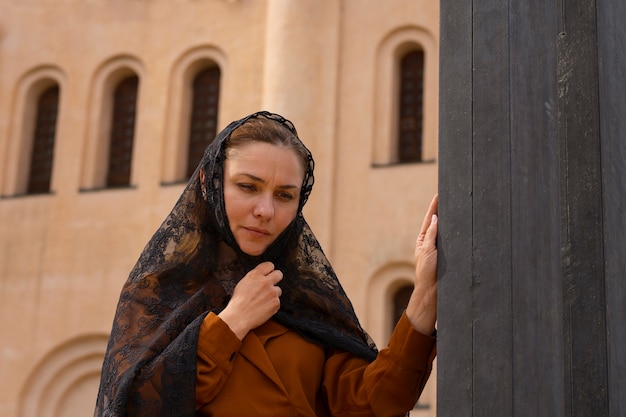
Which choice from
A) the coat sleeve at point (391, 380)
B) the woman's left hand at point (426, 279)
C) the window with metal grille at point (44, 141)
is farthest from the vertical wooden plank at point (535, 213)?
the window with metal grille at point (44, 141)

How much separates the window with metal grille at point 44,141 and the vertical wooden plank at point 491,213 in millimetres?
15154

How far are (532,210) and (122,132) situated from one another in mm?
15035

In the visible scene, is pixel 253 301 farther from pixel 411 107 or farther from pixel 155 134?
pixel 155 134

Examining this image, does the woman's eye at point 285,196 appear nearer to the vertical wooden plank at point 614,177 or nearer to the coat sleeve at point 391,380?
the coat sleeve at point 391,380

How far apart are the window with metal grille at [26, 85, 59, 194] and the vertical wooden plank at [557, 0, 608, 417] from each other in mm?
15139

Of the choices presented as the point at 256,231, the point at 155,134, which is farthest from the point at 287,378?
the point at 155,134

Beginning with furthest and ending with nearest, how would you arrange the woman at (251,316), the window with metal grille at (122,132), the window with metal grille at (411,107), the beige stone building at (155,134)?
the window with metal grille at (122,132) → the window with metal grille at (411,107) → the beige stone building at (155,134) → the woman at (251,316)

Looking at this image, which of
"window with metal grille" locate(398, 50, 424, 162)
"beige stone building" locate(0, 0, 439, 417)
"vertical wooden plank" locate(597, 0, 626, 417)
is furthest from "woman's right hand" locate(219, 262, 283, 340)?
"window with metal grille" locate(398, 50, 424, 162)

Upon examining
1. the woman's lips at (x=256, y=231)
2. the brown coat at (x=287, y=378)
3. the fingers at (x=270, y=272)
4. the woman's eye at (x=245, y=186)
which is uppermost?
the woman's eye at (x=245, y=186)

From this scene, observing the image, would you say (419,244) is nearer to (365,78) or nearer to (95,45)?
(365,78)

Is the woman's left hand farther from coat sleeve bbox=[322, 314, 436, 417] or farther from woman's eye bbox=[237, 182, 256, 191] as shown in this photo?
woman's eye bbox=[237, 182, 256, 191]

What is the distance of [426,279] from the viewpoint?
2857 mm

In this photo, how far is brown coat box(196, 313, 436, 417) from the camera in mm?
2959

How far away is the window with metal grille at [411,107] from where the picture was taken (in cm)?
1545
